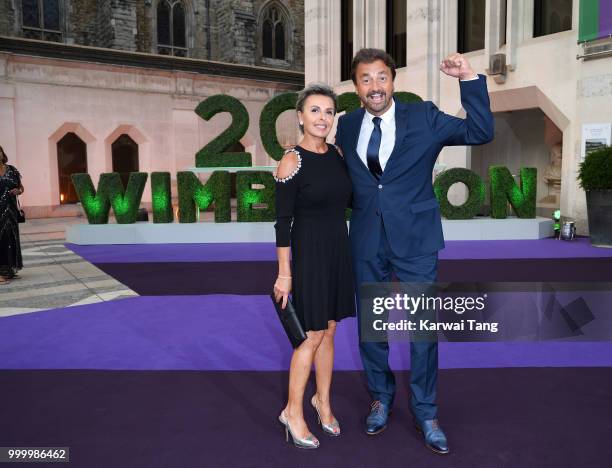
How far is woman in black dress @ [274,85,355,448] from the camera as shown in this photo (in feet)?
9.83

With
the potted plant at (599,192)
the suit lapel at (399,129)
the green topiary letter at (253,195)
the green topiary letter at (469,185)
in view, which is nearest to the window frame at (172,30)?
the green topiary letter at (253,195)

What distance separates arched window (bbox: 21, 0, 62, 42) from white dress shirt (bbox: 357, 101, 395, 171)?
23.9 meters

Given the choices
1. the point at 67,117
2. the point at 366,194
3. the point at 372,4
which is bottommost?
the point at 366,194

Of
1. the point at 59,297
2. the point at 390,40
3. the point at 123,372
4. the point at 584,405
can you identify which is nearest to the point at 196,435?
the point at 123,372

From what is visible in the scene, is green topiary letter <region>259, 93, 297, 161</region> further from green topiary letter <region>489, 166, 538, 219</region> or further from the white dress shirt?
the white dress shirt

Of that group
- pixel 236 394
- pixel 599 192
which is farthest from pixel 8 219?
pixel 599 192

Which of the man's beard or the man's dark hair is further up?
the man's dark hair

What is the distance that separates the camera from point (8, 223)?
8352 mm

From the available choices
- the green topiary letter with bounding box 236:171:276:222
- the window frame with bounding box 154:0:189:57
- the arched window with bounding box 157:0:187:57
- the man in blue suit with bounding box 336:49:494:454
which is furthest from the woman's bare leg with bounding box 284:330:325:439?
the arched window with bounding box 157:0:187:57

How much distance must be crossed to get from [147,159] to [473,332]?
708 inches

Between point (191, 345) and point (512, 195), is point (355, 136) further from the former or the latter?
point (512, 195)

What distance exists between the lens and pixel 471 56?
15.5 meters

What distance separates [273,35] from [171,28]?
535 cm

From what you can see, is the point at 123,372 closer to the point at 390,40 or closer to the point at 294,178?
the point at 294,178
